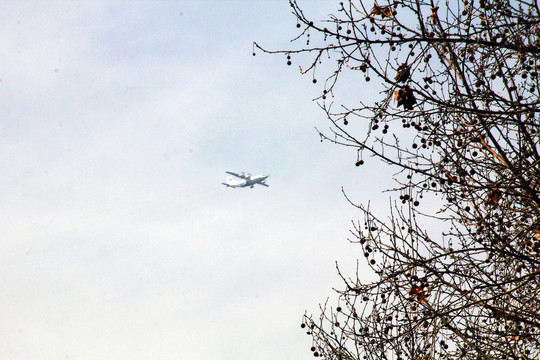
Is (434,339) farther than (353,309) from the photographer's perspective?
No

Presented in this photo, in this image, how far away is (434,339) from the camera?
239 inches

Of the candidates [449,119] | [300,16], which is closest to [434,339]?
[449,119]

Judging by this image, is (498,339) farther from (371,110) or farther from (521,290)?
(371,110)

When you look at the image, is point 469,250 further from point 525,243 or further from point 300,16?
point 300,16

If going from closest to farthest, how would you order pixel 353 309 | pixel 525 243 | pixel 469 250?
1. pixel 469 250
2. pixel 525 243
3. pixel 353 309

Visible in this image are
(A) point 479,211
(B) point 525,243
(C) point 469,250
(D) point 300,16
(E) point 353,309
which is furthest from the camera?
(E) point 353,309

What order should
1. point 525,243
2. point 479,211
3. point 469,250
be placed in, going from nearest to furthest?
point 469,250 < point 525,243 < point 479,211

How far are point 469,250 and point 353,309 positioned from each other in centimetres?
210

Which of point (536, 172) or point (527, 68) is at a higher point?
point (527, 68)

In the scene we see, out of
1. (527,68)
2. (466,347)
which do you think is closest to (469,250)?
(466,347)

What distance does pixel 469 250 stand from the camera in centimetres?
584

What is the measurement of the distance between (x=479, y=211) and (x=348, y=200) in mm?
1676

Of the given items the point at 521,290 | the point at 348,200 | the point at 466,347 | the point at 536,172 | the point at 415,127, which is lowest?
the point at 466,347

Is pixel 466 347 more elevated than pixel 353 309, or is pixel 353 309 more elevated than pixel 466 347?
pixel 353 309
